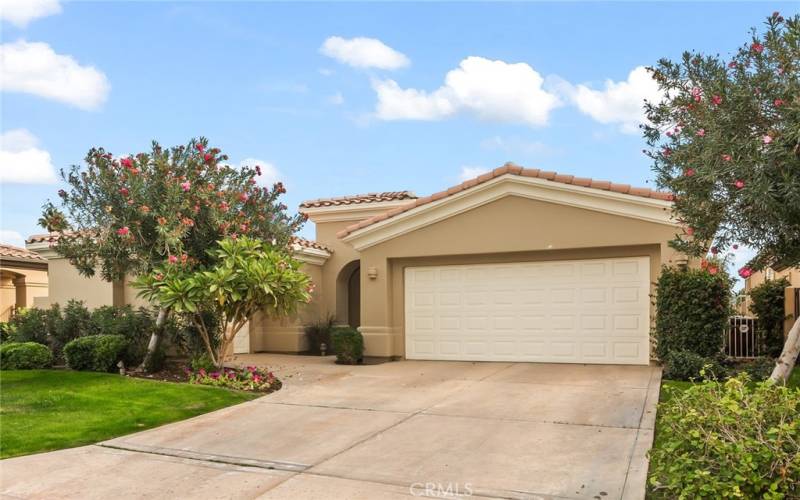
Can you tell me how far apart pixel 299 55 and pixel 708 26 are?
7304 mm

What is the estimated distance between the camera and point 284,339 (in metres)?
17.4

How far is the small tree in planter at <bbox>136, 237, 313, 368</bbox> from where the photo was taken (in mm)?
10539

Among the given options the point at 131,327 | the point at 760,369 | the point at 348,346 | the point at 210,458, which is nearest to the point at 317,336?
the point at 348,346

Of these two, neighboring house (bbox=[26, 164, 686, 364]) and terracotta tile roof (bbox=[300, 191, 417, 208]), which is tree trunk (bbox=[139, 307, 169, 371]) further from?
terracotta tile roof (bbox=[300, 191, 417, 208])

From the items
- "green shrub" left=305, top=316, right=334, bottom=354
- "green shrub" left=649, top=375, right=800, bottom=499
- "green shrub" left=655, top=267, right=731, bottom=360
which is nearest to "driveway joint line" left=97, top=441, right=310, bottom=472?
"green shrub" left=649, top=375, right=800, bottom=499

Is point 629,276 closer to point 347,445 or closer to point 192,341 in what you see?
point 347,445

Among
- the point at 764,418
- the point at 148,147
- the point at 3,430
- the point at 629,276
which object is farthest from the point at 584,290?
the point at 3,430

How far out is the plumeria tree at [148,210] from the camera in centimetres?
1086

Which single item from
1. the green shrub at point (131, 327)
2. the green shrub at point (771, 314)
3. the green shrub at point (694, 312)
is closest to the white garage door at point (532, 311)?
the green shrub at point (694, 312)

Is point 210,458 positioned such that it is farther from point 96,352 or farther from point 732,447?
point 96,352

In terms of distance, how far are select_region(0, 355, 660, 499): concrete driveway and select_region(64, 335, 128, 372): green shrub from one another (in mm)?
3859

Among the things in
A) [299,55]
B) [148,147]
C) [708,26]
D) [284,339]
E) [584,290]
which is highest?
[299,55]

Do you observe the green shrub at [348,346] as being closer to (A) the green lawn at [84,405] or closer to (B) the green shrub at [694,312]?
(A) the green lawn at [84,405]

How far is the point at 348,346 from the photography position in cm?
1405
